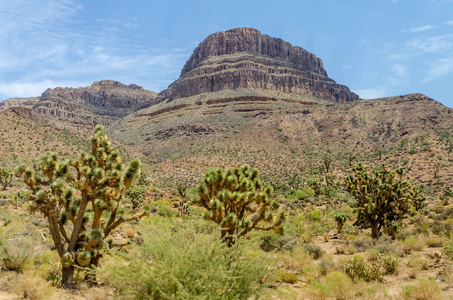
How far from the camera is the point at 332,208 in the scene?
3241 centimetres

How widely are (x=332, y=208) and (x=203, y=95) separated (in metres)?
93.0

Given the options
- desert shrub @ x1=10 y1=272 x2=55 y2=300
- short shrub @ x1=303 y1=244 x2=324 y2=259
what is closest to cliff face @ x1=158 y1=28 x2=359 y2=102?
short shrub @ x1=303 y1=244 x2=324 y2=259

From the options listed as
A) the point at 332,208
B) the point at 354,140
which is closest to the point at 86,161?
the point at 332,208

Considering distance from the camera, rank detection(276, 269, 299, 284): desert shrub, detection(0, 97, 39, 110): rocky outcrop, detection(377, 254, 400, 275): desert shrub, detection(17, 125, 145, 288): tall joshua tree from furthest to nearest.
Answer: detection(0, 97, 39, 110): rocky outcrop < detection(377, 254, 400, 275): desert shrub < detection(276, 269, 299, 284): desert shrub < detection(17, 125, 145, 288): tall joshua tree

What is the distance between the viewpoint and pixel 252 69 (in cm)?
12562

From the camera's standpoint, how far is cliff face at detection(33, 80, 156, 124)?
14450 centimetres

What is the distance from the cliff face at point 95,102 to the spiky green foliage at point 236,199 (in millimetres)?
129727

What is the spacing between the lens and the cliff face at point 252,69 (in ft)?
411

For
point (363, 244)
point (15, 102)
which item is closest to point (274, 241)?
point (363, 244)

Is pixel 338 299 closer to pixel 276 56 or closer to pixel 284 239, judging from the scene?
pixel 284 239

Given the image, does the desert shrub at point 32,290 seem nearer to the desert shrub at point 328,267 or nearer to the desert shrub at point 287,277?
the desert shrub at point 287,277

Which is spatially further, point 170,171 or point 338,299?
point 170,171

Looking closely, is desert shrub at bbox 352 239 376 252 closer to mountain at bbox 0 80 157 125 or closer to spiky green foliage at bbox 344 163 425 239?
spiky green foliage at bbox 344 163 425 239

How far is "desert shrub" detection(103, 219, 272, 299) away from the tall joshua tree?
8.35ft
